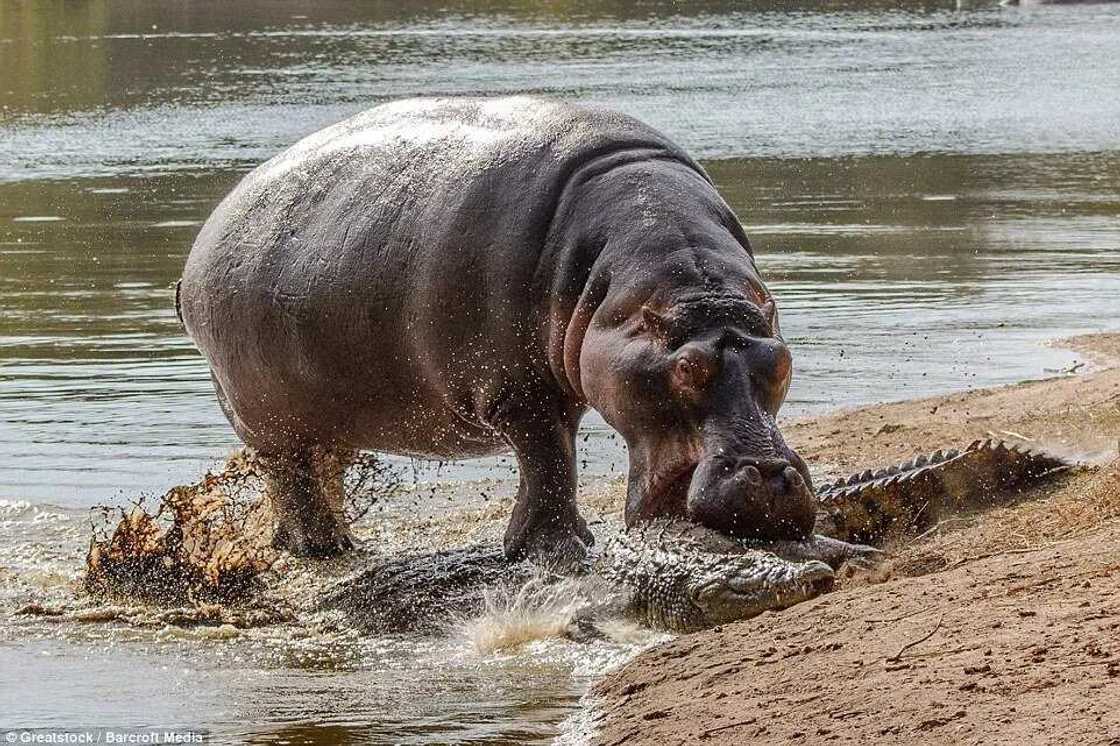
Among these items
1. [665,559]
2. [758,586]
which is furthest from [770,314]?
[758,586]

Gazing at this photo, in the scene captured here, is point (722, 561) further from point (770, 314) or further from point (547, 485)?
A: point (547, 485)

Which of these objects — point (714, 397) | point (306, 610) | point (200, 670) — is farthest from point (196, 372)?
point (714, 397)

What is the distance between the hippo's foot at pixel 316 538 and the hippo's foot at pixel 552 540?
1.52 metres

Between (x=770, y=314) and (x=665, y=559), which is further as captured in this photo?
(x=770, y=314)

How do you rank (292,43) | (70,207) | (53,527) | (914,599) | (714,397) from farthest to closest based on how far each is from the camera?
(292,43) < (70,207) < (53,527) < (714,397) < (914,599)

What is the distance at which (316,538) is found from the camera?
809 cm

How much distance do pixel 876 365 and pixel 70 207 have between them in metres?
10.8

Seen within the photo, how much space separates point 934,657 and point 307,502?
3.91 m

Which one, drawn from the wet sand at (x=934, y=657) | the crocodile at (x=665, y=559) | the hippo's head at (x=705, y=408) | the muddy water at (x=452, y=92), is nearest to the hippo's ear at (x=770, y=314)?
the hippo's head at (x=705, y=408)

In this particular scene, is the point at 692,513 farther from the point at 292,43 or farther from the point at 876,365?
the point at 292,43

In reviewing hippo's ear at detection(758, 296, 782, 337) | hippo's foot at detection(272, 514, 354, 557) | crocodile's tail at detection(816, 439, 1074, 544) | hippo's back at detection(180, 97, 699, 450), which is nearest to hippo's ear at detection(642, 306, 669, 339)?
hippo's ear at detection(758, 296, 782, 337)

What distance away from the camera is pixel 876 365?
37.4ft

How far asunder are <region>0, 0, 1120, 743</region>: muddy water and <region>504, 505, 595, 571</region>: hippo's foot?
462mm

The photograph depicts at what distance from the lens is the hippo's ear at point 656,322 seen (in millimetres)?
5797
